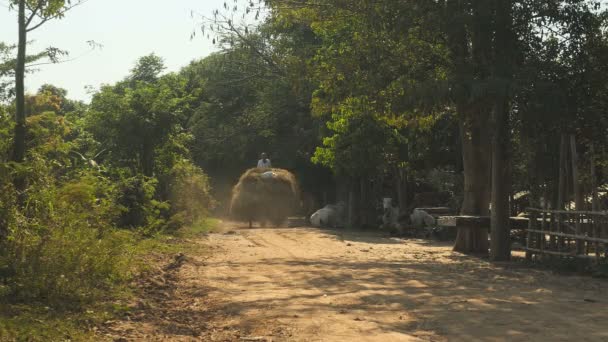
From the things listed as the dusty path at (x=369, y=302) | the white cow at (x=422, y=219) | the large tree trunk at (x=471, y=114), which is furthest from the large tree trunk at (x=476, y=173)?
the white cow at (x=422, y=219)

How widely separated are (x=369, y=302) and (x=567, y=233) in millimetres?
6403

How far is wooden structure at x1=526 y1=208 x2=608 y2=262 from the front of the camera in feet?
42.2

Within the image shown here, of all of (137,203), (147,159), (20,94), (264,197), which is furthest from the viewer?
(264,197)

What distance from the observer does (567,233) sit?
14219 mm

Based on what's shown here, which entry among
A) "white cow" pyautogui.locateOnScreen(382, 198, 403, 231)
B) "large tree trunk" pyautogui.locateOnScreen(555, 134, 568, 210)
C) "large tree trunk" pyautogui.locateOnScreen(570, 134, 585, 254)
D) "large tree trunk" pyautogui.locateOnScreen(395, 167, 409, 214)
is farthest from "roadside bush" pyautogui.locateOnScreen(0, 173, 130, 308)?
"large tree trunk" pyautogui.locateOnScreen(395, 167, 409, 214)

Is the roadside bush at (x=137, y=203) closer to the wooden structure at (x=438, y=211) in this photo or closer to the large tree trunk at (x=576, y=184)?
the large tree trunk at (x=576, y=184)

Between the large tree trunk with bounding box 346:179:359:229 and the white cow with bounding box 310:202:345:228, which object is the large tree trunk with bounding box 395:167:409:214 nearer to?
the large tree trunk with bounding box 346:179:359:229

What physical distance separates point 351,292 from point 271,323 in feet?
7.65

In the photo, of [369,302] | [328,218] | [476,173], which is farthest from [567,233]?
[328,218]

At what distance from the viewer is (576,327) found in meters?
7.58

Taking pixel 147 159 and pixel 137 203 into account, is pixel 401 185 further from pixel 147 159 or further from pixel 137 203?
pixel 137 203

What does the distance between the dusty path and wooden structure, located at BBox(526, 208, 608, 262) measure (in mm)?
813

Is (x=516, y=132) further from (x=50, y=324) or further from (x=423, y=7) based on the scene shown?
(x=50, y=324)

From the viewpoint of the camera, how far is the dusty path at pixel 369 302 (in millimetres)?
7445
